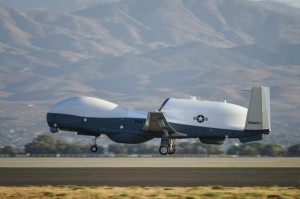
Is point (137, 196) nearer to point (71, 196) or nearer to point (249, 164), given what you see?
point (71, 196)

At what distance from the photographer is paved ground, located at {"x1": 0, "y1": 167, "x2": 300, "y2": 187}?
48938 millimetres

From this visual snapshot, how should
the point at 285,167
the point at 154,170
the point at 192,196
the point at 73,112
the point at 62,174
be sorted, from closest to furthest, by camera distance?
the point at 192,196, the point at 62,174, the point at 154,170, the point at 285,167, the point at 73,112

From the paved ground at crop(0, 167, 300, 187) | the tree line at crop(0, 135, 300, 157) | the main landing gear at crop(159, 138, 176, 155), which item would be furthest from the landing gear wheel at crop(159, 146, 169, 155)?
the tree line at crop(0, 135, 300, 157)

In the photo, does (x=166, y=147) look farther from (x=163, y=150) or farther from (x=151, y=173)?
(x=151, y=173)

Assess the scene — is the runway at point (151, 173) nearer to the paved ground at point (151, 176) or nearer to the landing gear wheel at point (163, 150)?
the paved ground at point (151, 176)

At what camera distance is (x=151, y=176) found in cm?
5331

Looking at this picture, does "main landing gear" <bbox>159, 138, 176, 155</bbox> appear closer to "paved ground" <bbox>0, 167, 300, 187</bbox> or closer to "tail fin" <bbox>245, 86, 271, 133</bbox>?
"tail fin" <bbox>245, 86, 271, 133</bbox>

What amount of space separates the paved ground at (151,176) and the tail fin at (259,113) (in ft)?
49.5

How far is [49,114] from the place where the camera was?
77.1 m

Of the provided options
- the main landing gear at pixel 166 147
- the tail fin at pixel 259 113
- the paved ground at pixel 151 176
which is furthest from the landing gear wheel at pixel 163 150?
the paved ground at pixel 151 176

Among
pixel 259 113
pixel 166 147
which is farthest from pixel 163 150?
pixel 259 113

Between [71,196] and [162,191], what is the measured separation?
4770 mm

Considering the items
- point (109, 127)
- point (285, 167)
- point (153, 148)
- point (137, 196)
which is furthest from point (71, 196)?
point (153, 148)

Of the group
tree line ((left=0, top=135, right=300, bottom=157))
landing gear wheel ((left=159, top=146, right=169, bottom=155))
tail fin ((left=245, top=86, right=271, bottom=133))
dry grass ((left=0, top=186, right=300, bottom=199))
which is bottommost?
dry grass ((left=0, top=186, right=300, bottom=199))
